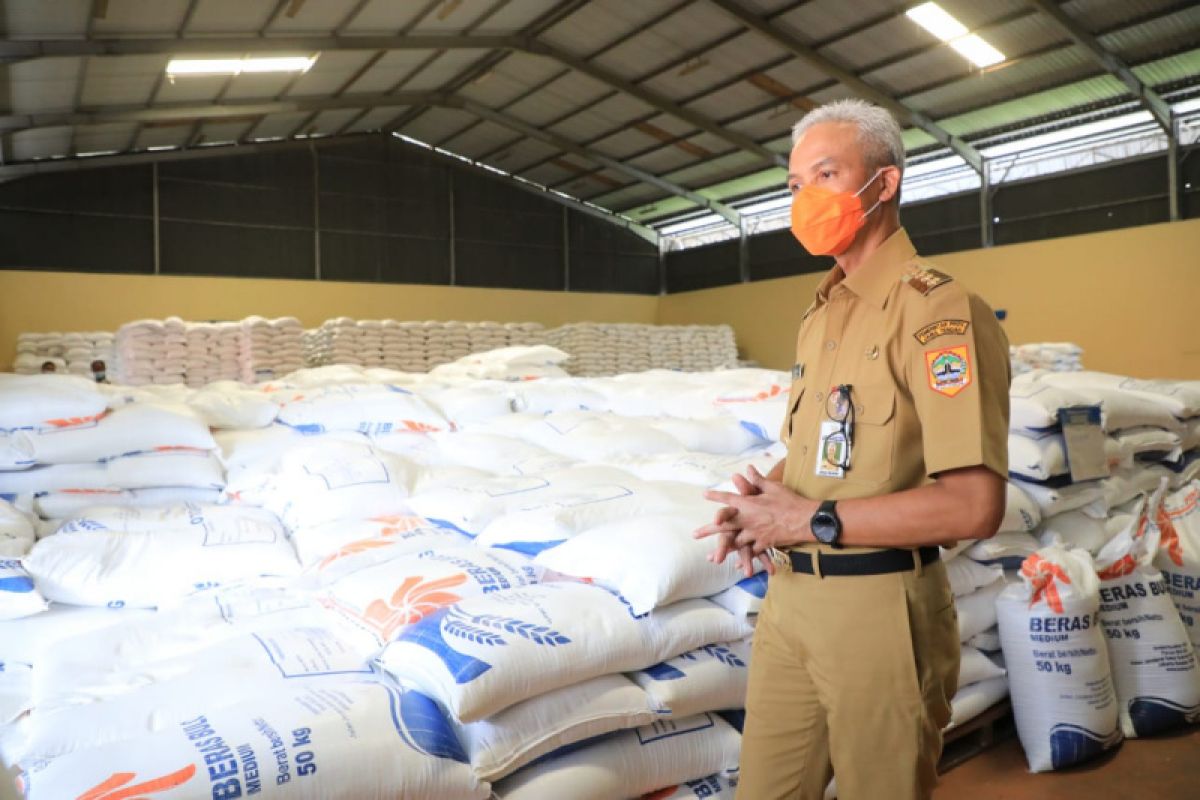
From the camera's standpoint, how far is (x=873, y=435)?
3.78 feet

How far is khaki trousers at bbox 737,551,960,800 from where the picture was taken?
111 centimetres

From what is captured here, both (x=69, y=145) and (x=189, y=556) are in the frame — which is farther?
(x=69, y=145)

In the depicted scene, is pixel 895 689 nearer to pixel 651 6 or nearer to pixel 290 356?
pixel 290 356

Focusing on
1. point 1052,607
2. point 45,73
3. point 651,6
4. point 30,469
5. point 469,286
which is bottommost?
point 1052,607

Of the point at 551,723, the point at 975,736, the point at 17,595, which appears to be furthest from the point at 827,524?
the point at 17,595

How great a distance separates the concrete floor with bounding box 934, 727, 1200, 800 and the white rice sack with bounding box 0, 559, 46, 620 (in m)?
2.17

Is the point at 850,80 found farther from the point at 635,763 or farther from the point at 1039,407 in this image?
the point at 635,763

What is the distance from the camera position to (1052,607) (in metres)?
2.25

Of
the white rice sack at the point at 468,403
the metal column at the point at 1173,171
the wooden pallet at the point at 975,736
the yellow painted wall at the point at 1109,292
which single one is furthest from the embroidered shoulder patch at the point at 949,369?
the metal column at the point at 1173,171

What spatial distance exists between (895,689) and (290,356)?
6.73m

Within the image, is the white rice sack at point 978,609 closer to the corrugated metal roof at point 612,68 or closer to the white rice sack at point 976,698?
the white rice sack at point 976,698

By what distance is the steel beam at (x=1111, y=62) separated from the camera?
6777 millimetres

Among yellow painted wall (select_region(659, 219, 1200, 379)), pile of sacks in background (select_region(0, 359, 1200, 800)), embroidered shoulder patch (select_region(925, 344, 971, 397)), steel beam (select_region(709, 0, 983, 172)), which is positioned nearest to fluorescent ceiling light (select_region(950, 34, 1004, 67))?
steel beam (select_region(709, 0, 983, 172))

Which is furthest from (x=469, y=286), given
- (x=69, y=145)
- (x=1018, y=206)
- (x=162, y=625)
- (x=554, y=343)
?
(x=162, y=625)
